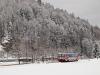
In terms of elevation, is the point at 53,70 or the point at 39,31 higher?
the point at 39,31

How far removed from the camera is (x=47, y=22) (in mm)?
166125

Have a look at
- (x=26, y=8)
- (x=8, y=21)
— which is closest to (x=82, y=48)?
(x=8, y=21)

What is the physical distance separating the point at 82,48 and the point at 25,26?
1221 inches

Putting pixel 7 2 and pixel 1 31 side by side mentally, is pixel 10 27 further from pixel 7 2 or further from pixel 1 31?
pixel 7 2

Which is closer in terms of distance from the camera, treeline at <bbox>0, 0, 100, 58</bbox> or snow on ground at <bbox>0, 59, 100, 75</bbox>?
snow on ground at <bbox>0, 59, 100, 75</bbox>

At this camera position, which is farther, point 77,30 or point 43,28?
point 77,30

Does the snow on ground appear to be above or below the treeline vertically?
below

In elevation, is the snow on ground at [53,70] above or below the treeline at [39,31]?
below

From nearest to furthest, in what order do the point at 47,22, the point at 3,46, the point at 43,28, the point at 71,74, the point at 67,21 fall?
the point at 71,74 → the point at 3,46 → the point at 43,28 → the point at 47,22 → the point at 67,21

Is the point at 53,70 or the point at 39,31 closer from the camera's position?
the point at 53,70

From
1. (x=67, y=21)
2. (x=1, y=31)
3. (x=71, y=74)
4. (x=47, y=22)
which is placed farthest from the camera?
(x=67, y=21)

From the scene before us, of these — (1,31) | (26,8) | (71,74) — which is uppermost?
(26,8)

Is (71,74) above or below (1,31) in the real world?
below

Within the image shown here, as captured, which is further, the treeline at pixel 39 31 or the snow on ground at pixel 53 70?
the treeline at pixel 39 31
